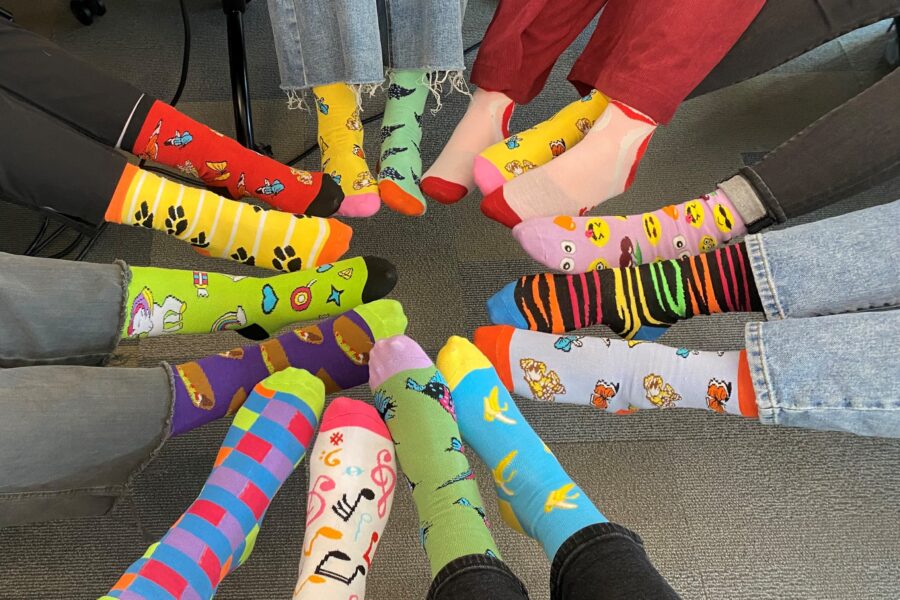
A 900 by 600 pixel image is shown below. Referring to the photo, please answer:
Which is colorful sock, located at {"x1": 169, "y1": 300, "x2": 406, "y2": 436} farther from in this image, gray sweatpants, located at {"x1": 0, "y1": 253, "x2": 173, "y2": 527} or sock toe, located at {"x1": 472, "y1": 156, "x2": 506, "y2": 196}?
sock toe, located at {"x1": 472, "y1": 156, "x2": 506, "y2": 196}

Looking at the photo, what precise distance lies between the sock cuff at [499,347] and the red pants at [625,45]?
404 millimetres

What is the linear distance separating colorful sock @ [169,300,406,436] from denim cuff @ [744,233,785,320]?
0.49m

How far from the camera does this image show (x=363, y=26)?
1.09 metres

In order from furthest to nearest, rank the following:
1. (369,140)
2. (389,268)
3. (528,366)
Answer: (369,140)
(389,268)
(528,366)

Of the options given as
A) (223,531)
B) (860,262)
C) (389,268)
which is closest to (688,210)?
(860,262)

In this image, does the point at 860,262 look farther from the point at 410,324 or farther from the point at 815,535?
the point at 410,324

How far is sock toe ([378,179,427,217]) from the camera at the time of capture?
3.84 feet

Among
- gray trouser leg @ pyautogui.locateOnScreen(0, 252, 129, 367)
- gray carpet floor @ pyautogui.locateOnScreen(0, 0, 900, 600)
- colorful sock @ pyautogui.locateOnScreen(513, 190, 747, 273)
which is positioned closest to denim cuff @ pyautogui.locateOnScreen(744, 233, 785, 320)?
colorful sock @ pyautogui.locateOnScreen(513, 190, 747, 273)

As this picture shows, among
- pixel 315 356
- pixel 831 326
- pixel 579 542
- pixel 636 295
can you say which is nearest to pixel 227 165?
pixel 315 356

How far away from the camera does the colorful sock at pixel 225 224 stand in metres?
0.98

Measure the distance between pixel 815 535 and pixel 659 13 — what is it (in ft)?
2.66

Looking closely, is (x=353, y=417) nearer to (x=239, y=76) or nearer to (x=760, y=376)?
(x=760, y=376)

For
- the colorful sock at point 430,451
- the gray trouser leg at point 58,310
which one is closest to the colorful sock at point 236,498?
the colorful sock at point 430,451

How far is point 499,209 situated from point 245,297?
0.41m
